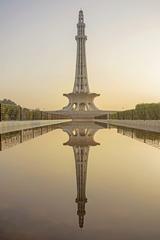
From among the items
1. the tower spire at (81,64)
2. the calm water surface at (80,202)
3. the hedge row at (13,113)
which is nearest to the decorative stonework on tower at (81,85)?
the tower spire at (81,64)

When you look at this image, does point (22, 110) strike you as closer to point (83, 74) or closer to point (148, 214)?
point (148, 214)

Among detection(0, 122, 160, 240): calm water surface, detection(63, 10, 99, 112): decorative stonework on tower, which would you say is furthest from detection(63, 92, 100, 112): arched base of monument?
detection(0, 122, 160, 240): calm water surface

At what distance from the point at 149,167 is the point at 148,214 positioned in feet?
14.6

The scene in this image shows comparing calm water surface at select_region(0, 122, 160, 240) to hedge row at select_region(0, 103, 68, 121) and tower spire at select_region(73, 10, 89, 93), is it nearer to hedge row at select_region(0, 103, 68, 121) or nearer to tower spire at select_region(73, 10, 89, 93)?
hedge row at select_region(0, 103, 68, 121)

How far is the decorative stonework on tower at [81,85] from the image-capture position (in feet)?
358

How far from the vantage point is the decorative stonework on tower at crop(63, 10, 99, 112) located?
109250 millimetres

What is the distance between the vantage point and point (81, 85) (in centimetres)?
11244

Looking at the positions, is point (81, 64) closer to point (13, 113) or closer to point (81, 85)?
point (81, 85)

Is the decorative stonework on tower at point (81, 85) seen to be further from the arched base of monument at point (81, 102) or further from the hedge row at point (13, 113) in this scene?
the hedge row at point (13, 113)

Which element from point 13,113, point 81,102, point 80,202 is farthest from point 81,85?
point 80,202

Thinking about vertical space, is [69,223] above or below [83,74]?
below

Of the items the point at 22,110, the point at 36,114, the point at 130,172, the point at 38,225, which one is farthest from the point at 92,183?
the point at 36,114

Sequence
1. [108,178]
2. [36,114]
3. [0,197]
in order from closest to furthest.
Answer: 1. [0,197]
2. [108,178]
3. [36,114]

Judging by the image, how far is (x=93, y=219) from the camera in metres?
4.64
